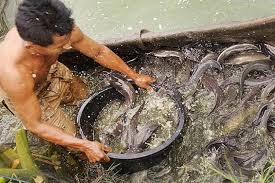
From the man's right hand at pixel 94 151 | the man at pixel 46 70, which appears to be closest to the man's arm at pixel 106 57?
the man at pixel 46 70

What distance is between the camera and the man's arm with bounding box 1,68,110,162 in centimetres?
375

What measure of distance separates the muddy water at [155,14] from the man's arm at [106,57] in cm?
140

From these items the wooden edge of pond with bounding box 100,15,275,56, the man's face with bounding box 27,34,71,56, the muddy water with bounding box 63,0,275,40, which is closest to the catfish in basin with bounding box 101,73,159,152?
the wooden edge of pond with bounding box 100,15,275,56

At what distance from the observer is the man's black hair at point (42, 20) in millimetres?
3455

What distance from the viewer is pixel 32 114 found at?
12.6 ft

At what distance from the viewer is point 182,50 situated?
473cm

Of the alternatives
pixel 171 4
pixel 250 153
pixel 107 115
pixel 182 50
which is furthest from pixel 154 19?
pixel 250 153

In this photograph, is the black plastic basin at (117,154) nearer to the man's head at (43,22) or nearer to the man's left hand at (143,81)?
the man's left hand at (143,81)

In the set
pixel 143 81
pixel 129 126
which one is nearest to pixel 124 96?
pixel 143 81

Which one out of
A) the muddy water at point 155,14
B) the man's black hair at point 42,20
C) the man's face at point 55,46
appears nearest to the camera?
the man's black hair at point 42,20

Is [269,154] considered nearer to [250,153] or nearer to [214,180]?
[250,153]

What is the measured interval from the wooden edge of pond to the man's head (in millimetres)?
1249

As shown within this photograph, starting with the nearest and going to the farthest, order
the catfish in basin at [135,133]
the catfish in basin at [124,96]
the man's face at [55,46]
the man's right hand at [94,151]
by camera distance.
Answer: the man's face at [55,46] < the man's right hand at [94,151] < the catfish in basin at [135,133] < the catfish in basin at [124,96]

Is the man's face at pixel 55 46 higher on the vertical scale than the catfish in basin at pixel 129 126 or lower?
higher
